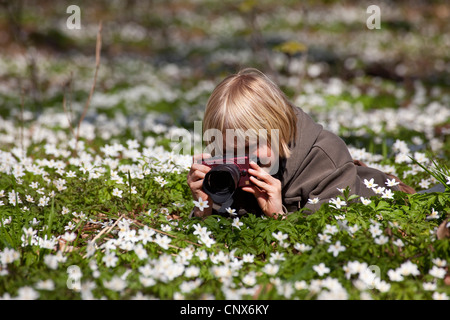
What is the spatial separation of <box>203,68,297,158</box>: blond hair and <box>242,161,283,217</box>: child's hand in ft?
0.88

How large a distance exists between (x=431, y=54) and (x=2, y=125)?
11636 millimetres

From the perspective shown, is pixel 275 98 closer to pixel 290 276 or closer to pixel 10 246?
pixel 290 276

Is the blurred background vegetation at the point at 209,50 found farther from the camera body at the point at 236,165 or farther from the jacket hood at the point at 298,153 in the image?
the jacket hood at the point at 298,153

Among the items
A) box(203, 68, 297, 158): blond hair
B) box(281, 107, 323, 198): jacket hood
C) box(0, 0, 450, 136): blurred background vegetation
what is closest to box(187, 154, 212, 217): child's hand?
box(203, 68, 297, 158): blond hair

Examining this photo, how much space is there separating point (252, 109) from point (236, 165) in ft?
1.38

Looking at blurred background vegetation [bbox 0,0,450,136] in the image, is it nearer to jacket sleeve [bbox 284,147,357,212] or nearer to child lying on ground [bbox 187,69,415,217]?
child lying on ground [bbox 187,69,415,217]

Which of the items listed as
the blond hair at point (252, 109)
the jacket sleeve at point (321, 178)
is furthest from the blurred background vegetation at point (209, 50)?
the jacket sleeve at point (321, 178)

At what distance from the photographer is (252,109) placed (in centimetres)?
295

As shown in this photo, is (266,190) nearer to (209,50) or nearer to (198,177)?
(198,177)

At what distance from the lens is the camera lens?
2688 mm

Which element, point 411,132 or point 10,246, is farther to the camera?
point 411,132
